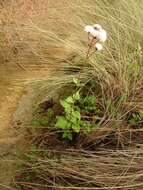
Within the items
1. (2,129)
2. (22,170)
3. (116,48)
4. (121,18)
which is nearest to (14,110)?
(2,129)

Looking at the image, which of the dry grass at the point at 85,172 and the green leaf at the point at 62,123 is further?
the green leaf at the point at 62,123

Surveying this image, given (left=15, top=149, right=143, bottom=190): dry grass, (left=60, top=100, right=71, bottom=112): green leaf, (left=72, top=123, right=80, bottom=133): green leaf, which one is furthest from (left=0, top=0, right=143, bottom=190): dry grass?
(left=60, top=100, right=71, bottom=112): green leaf

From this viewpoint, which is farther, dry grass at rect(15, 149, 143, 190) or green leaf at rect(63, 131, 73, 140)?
green leaf at rect(63, 131, 73, 140)

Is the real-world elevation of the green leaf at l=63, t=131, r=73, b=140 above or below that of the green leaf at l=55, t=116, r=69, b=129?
below

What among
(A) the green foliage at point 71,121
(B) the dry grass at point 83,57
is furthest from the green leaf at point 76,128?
(B) the dry grass at point 83,57

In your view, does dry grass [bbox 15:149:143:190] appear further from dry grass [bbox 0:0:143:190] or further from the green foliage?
the green foliage

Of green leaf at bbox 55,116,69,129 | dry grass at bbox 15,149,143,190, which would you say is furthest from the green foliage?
dry grass at bbox 15,149,143,190

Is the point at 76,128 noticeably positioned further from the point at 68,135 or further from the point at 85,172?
the point at 85,172

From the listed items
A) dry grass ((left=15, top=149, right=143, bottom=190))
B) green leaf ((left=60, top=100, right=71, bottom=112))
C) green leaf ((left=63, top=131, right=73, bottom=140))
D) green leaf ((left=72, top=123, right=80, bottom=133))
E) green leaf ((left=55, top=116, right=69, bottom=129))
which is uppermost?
green leaf ((left=60, top=100, right=71, bottom=112))

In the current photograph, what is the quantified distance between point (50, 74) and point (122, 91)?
0.53 m

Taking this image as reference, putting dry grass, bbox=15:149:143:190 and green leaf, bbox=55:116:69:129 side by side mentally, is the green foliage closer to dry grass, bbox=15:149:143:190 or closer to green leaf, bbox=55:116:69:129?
green leaf, bbox=55:116:69:129

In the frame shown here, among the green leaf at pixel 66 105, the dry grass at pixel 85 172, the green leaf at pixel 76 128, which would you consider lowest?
the dry grass at pixel 85 172

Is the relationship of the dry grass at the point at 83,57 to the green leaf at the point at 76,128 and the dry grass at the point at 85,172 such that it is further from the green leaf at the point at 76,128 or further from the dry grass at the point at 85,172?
the green leaf at the point at 76,128

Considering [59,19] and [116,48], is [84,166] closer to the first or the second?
[116,48]
